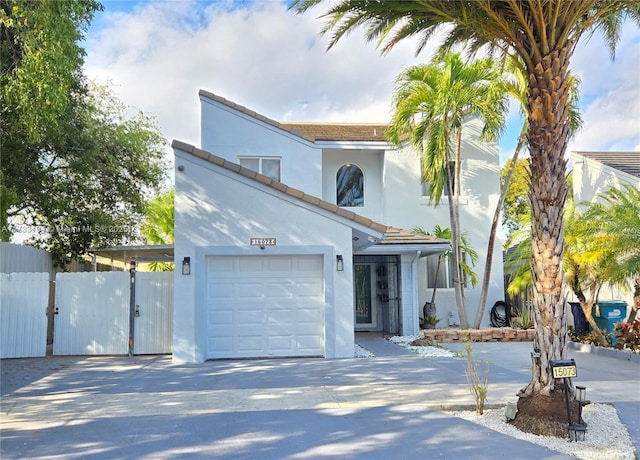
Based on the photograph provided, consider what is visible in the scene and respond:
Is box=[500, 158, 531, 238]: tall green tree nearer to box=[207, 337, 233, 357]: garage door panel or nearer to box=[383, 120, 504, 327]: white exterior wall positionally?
box=[383, 120, 504, 327]: white exterior wall

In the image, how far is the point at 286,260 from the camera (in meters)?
12.2

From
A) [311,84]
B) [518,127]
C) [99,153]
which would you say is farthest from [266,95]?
[518,127]

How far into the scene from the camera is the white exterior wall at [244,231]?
11805 millimetres

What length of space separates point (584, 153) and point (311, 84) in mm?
11597

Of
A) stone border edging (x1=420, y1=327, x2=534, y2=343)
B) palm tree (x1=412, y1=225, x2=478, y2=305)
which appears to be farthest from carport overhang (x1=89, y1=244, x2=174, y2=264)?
palm tree (x1=412, y1=225, x2=478, y2=305)

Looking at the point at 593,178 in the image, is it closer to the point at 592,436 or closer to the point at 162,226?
the point at 592,436

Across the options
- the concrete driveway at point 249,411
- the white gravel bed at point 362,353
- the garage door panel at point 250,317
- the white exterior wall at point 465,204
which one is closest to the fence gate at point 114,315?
the concrete driveway at point 249,411

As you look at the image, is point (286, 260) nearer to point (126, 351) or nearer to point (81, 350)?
point (126, 351)

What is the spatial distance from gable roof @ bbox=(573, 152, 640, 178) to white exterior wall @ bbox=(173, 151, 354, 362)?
38.6ft

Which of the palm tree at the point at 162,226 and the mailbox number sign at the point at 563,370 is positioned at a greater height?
the palm tree at the point at 162,226

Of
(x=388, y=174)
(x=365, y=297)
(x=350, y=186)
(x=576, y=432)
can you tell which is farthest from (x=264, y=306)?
(x=388, y=174)

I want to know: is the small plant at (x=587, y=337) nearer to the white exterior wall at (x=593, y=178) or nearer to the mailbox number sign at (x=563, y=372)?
the white exterior wall at (x=593, y=178)

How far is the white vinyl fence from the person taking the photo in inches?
489

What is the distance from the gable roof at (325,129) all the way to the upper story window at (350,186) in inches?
44.9
